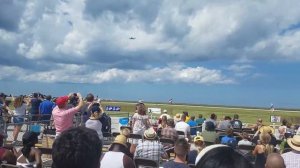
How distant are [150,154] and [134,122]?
340cm

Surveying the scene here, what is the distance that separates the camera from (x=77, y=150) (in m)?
2.75

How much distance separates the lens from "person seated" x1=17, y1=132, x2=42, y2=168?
21.2 ft

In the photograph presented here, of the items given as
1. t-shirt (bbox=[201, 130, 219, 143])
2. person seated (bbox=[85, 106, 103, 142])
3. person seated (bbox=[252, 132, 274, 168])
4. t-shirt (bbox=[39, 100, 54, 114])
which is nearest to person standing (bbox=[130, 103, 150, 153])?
person seated (bbox=[85, 106, 103, 142])

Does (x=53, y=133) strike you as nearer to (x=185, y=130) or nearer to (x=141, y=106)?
(x=141, y=106)

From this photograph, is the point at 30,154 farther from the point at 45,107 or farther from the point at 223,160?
the point at 45,107

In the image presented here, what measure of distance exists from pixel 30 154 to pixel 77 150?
404cm

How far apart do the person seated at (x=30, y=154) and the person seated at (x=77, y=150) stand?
378 centimetres

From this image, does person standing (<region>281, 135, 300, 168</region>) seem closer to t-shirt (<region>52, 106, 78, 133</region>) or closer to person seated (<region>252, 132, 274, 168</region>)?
person seated (<region>252, 132, 274, 168</region>)

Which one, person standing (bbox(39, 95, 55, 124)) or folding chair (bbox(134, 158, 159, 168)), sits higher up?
person standing (bbox(39, 95, 55, 124))

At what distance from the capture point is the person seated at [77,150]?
108 inches

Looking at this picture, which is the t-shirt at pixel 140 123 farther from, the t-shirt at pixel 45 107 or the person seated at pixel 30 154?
the person seated at pixel 30 154

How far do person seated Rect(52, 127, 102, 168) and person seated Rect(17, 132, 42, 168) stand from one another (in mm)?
3781

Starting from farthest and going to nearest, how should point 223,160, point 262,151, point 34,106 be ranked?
point 34,106 < point 262,151 < point 223,160

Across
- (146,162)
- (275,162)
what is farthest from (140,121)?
(275,162)
